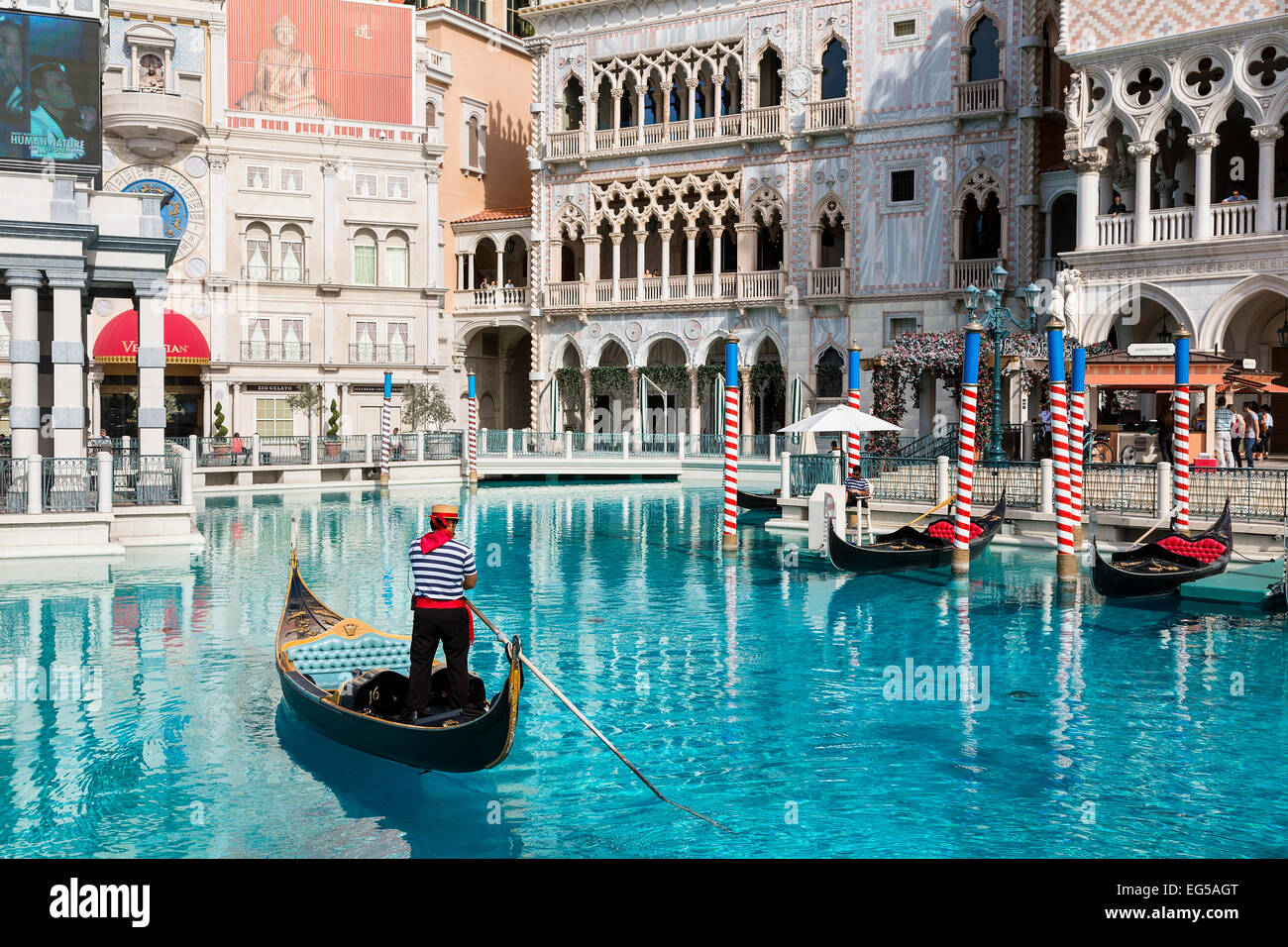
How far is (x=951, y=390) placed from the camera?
26.8m

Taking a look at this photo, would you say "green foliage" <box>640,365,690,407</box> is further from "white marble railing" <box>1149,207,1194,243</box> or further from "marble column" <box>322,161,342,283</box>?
"white marble railing" <box>1149,207,1194,243</box>

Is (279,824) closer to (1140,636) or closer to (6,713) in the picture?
(6,713)

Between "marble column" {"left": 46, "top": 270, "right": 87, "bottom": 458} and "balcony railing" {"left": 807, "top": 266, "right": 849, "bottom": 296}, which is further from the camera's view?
"balcony railing" {"left": 807, "top": 266, "right": 849, "bottom": 296}

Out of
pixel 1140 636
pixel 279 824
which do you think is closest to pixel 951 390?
pixel 1140 636

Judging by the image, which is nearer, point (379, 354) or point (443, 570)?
point (443, 570)

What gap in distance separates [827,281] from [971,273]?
13.0 ft

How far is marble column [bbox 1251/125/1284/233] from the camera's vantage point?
922 inches

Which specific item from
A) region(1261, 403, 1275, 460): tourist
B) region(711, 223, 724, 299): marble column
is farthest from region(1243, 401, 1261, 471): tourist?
region(711, 223, 724, 299): marble column

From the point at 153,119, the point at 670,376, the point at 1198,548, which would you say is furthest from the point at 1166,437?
the point at 153,119

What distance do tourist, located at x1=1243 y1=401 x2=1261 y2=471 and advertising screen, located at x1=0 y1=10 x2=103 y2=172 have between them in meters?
21.0

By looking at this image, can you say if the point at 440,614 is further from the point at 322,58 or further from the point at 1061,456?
the point at 322,58

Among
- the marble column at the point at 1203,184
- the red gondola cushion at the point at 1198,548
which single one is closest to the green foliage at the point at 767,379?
the marble column at the point at 1203,184

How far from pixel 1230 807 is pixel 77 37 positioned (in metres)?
23.7

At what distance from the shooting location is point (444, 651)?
7.91 metres
